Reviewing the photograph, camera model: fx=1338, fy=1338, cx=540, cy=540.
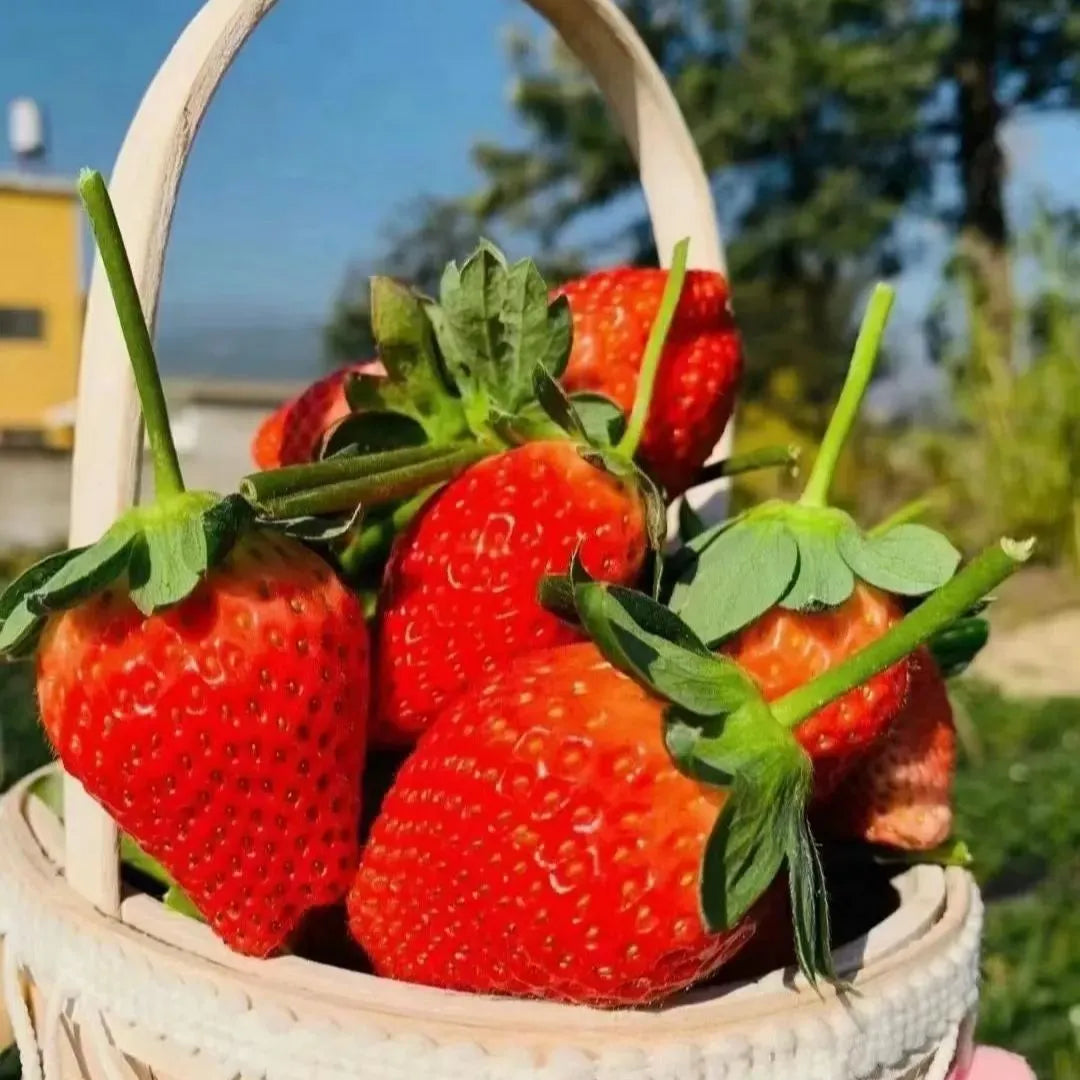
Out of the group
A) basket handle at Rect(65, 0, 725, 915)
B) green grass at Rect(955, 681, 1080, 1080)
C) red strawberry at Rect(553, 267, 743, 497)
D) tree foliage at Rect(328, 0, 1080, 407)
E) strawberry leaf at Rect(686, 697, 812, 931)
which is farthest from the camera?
tree foliage at Rect(328, 0, 1080, 407)

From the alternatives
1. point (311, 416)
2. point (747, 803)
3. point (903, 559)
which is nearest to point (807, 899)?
point (747, 803)

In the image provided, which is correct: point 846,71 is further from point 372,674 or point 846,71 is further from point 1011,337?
point 372,674

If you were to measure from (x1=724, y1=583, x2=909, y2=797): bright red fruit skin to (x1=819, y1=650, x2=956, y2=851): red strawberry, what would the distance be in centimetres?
10

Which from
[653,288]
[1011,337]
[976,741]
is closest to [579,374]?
[653,288]

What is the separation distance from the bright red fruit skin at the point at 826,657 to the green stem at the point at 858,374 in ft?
0.20

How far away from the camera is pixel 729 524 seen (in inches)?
22.0

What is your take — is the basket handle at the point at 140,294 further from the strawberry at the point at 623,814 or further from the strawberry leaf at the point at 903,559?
the strawberry leaf at the point at 903,559

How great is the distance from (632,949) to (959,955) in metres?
0.16

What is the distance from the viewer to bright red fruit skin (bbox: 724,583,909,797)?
508 mm

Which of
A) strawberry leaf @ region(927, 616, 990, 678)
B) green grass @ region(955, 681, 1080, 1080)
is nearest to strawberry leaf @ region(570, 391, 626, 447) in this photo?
strawberry leaf @ region(927, 616, 990, 678)

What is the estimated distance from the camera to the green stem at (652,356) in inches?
23.5

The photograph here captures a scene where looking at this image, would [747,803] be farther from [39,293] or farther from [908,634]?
[39,293]

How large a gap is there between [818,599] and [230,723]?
22 cm

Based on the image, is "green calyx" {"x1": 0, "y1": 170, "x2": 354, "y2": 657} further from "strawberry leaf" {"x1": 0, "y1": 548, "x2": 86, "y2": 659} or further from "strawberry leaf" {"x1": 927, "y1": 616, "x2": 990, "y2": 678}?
"strawberry leaf" {"x1": 927, "y1": 616, "x2": 990, "y2": 678}
